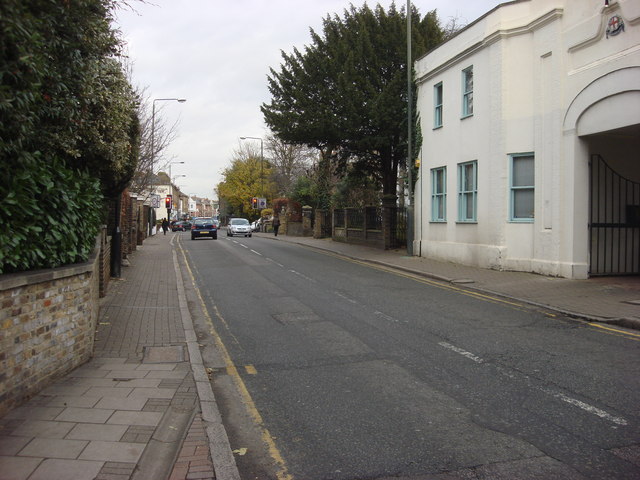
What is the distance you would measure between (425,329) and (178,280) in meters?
8.22

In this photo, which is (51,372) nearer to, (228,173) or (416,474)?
(416,474)

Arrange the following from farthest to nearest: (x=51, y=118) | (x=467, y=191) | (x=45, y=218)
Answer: (x=467, y=191) → (x=51, y=118) → (x=45, y=218)

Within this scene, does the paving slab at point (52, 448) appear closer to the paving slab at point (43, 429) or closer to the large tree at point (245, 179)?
the paving slab at point (43, 429)

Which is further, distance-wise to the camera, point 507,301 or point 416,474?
point 507,301

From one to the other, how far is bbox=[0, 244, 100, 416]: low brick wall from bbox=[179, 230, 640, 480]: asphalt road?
5.43ft

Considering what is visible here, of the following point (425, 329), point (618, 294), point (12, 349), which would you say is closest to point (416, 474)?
point (12, 349)

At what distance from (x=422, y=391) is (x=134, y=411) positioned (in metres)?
2.78

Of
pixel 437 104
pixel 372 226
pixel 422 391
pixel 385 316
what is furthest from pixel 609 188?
pixel 372 226

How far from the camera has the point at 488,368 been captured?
6.20m

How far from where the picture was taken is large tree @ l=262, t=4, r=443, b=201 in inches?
886

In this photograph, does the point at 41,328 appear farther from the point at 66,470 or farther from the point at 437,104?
the point at 437,104

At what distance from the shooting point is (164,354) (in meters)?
6.88

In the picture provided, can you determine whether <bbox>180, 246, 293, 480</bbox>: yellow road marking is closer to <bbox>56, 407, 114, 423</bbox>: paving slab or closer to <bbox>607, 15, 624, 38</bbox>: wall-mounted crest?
<bbox>56, 407, 114, 423</bbox>: paving slab

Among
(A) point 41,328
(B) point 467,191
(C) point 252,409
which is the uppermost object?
(B) point 467,191
